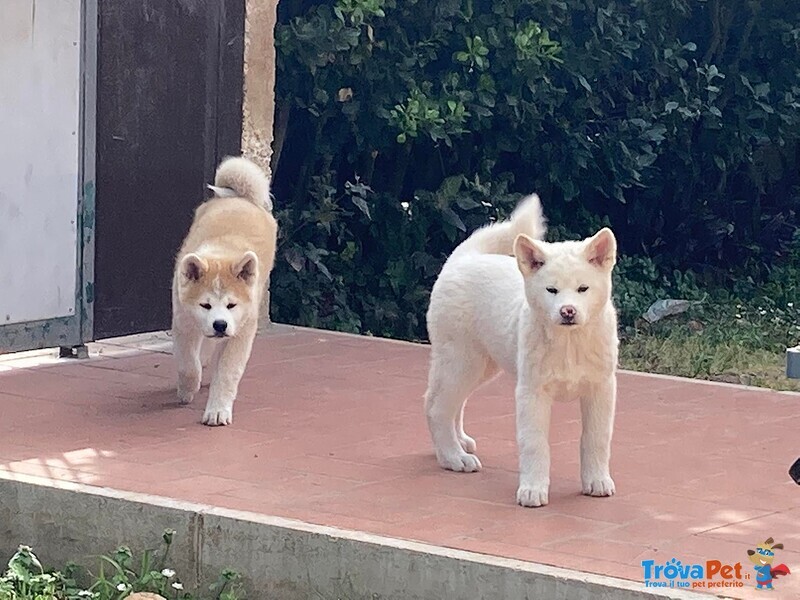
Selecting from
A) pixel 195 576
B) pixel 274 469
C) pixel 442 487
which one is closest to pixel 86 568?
pixel 195 576

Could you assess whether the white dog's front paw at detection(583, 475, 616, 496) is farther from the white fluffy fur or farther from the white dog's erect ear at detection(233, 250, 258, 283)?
the white dog's erect ear at detection(233, 250, 258, 283)

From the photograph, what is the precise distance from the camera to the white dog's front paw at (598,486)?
5.04 metres

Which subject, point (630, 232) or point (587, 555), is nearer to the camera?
point (587, 555)

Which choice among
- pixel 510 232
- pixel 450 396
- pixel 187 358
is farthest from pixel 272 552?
pixel 187 358

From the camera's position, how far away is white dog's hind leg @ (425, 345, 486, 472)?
5.27 meters

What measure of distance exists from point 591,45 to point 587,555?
6.78m

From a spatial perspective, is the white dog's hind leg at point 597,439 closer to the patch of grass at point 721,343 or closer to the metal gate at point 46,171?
the metal gate at point 46,171

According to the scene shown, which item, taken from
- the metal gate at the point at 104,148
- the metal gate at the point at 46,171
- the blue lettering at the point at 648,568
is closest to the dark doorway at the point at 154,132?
the metal gate at the point at 104,148

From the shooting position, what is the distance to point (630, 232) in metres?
11.5

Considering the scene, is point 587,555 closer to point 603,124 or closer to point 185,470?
point 185,470

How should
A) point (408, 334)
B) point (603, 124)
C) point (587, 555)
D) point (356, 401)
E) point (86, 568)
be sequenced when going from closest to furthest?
point (587, 555) < point (86, 568) < point (356, 401) < point (408, 334) < point (603, 124)

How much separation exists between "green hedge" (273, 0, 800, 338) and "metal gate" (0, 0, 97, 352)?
210 cm

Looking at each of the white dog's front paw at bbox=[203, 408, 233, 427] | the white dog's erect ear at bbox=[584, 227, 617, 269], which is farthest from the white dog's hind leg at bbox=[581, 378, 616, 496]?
the white dog's front paw at bbox=[203, 408, 233, 427]

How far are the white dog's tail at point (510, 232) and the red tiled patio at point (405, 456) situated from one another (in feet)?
2.84
